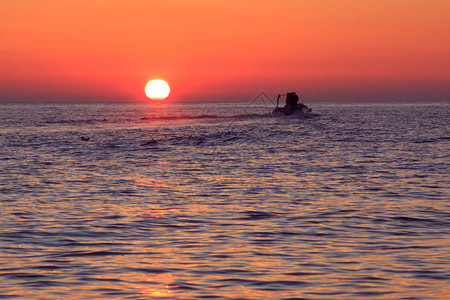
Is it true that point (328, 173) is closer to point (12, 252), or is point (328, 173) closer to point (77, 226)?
point (77, 226)

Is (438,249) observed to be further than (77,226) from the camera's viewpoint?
No

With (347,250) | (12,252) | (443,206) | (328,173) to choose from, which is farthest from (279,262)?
(328,173)

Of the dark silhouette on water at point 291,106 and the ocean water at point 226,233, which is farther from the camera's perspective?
the dark silhouette on water at point 291,106

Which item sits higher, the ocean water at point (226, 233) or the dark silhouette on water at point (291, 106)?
the dark silhouette on water at point (291, 106)

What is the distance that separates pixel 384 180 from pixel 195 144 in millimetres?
30966

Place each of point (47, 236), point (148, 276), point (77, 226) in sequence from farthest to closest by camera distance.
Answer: point (77, 226) → point (47, 236) → point (148, 276)

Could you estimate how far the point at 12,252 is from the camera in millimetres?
14148

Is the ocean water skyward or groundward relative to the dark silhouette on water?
groundward

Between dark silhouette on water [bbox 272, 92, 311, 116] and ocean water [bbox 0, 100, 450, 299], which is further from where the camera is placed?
dark silhouette on water [bbox 272, 92, 311, 116]

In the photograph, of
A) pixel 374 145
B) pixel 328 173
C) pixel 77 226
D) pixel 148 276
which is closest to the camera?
pixel 148 276

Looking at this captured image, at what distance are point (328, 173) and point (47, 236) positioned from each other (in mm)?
18041

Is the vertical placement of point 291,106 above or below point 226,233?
above

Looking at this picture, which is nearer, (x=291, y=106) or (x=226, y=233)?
(x=226, y=233)

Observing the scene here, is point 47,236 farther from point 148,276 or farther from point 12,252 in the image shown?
point 148,276
